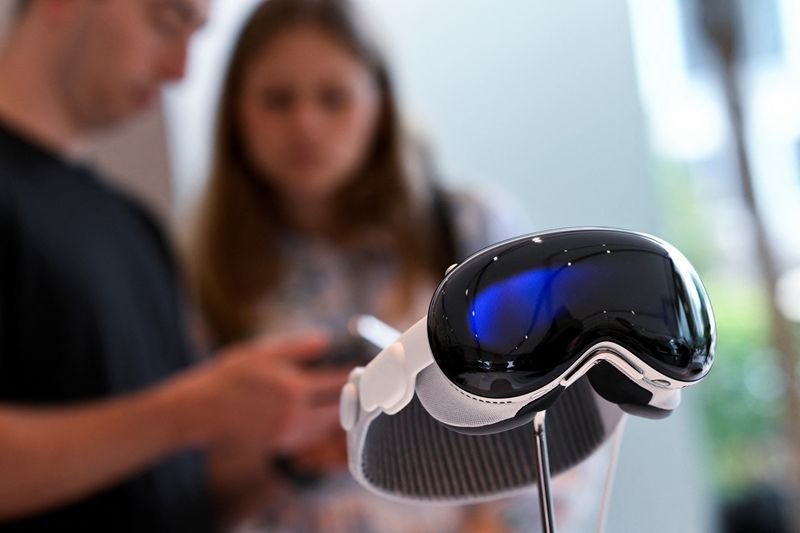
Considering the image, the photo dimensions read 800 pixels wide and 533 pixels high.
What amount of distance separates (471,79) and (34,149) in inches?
35.9

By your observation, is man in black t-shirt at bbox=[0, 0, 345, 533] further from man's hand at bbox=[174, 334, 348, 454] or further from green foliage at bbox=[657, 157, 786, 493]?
green foliage at bbox=[657, 157, 786, 493]

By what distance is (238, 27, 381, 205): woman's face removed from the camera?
926 millimetres

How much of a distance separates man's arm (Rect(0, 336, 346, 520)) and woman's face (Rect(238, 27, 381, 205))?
28cm

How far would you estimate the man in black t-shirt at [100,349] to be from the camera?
703 millimetres

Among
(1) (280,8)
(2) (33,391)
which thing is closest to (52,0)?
(1) (280,8)

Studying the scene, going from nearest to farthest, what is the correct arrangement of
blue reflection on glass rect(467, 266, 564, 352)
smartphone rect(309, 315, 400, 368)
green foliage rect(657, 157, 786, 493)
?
blue reflection on glass rect(467, 266, 564, 352) < smartphone rect(309, 315, 400, 368) < green foliage rect(657, 157, 786, 493)

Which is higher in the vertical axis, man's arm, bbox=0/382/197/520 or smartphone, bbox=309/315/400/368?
smartphone, bbox=309/315/400/368

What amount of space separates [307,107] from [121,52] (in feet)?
0.63

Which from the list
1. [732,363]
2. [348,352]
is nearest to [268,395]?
[348,352]

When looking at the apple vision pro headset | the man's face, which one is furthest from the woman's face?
the apple vision pro headset

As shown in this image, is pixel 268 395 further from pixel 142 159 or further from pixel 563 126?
pixel 563 126

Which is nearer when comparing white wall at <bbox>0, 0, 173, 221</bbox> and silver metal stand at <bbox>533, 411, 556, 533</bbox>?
silver metal stand at <bbox>533, 411, 556, 533</bbox>

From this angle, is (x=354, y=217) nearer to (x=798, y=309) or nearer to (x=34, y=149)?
(x=34, y=149)

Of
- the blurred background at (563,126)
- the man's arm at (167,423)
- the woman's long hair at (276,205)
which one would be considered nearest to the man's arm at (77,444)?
the man's arm at (167,423)
